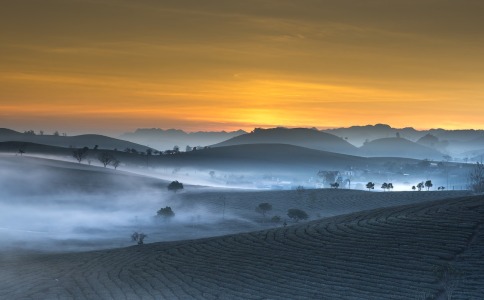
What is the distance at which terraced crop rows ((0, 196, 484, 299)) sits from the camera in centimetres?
5288

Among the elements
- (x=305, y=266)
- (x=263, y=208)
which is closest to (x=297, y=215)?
(x=263, y=208)

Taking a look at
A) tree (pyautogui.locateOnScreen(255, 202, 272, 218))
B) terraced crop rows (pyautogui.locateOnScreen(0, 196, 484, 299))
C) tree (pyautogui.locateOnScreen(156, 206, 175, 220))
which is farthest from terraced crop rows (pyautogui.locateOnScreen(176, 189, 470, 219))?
terraced crop rows (pyautogui.locateOnScreen(0, 196, 484, 299))

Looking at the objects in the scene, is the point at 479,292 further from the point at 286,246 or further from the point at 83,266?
the point at 83,266

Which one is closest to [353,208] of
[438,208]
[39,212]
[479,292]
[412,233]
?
[39,212]

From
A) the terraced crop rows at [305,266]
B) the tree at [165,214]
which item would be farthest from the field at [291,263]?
the tree at [165,214]

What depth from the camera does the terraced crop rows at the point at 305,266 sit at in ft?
173

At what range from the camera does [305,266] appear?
6250 centimetres

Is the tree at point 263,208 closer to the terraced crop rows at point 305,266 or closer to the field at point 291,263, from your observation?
the field at point 291,263

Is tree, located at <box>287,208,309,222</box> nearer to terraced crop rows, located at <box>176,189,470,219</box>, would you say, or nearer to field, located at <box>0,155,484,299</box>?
terraced crop rows, located at <box>176,189,470,219</box>

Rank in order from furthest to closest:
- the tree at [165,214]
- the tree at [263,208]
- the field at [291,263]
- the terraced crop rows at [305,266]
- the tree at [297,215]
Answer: the tree at [263,208], the tree at [165,214], the tree at [297,215], the field at [291,263], the terraced crop rows at [305,266]

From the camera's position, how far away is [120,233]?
13562 centimetres

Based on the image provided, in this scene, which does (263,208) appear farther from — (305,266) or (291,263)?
(305,266)

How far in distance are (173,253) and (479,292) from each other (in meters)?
40.9

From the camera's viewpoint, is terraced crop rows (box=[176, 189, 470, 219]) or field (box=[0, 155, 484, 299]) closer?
field (box=[0, 155, 484, 299])
